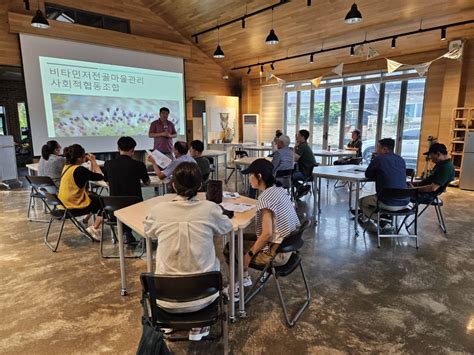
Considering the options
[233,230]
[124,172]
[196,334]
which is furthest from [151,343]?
[124,172]

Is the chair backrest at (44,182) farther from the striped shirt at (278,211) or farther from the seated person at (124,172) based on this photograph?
the striped shirt at (278,211)

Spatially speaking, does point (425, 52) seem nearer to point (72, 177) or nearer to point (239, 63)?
point (239, 63)

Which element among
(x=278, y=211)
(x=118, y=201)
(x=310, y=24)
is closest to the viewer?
(x=278, y=211)

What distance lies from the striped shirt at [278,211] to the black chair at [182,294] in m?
0.68

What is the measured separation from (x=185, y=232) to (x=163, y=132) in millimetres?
4120

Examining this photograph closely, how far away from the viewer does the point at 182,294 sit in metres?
1.53

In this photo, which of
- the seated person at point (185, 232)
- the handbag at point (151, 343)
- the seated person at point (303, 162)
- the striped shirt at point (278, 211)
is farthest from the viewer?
the seated person at point (303, 162)

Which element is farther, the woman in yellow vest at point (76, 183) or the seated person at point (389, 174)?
the seated person at point (389, 174)

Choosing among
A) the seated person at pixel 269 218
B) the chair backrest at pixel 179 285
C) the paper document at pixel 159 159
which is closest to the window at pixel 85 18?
the paper document at pixel 159 159

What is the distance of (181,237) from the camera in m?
1.57

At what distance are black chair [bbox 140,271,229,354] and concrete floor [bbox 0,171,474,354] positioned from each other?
47 centimetres

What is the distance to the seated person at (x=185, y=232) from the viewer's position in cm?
158

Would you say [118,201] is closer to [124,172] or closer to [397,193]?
[124,172]

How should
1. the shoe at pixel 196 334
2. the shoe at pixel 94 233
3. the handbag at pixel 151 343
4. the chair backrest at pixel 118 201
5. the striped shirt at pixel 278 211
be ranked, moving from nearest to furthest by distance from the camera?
the handbag at pixel 151 343
the shoe at pixel 196 334
the striped shirt at pixel 278 211
the chair backrest at pixel 118 201
the shoe at pixel 94 233
